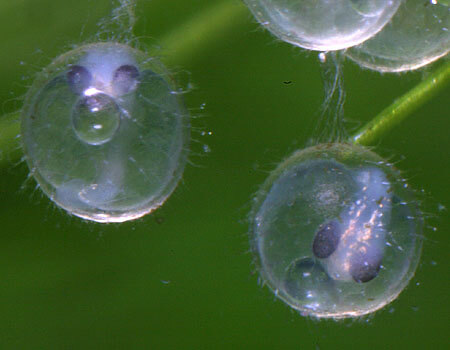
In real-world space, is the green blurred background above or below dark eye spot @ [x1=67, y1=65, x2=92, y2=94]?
above

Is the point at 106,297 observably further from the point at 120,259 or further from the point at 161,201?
the point at 161,201

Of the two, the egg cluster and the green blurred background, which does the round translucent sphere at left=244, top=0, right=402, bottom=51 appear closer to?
the egg cluster

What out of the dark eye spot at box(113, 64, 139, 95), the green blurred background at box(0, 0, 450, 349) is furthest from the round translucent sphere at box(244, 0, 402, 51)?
the green blurred background at box(0, 0, 450, 349)

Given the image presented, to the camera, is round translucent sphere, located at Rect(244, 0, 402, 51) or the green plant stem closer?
round translucent sphere, located at Rect(244, 0, 402, 51)

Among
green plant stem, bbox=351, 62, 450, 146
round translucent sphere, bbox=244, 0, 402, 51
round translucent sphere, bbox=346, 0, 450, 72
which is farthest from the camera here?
green plant stem, bbox=351, 62, 450, 146

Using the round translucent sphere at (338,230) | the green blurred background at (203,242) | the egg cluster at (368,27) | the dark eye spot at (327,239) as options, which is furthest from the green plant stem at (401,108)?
the green blurred background at (203,242)

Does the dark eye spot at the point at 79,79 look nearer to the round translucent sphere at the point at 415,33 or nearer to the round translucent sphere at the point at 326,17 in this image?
the round translucent sphere at the point at 326,17

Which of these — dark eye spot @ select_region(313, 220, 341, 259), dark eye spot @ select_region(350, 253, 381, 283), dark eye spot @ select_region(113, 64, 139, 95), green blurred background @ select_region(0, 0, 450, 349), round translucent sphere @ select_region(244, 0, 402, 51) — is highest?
green blurred background @ select_region(0, 0, 450, 349)
